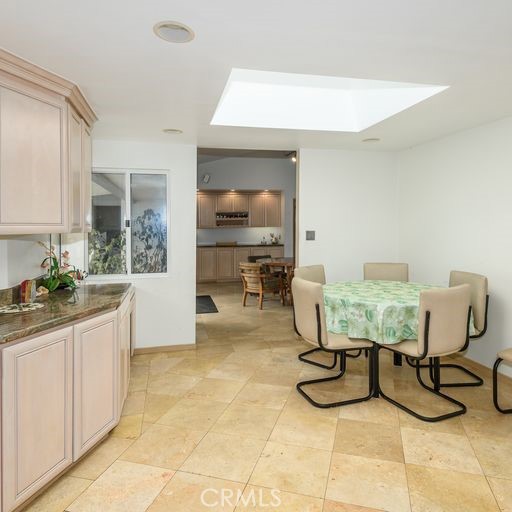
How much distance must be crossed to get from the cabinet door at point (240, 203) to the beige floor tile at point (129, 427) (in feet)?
24.7

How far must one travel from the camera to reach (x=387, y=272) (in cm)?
442

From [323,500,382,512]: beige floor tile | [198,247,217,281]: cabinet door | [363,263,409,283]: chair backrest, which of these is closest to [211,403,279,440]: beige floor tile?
[323,500,382,512]: beige floor tile

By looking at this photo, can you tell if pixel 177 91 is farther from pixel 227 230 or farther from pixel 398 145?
pixel 227 230

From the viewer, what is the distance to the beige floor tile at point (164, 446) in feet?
7.70

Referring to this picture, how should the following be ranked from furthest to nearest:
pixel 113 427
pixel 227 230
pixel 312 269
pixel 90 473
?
pixel 227 230 < pixel 312 269 < pixel 113 427 < pixel 90 473

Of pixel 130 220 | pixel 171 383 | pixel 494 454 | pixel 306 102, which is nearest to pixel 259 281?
pixel 130 220

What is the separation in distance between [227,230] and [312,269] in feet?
20.5

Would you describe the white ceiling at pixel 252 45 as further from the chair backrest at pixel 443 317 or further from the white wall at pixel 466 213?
the chair backrest at pixel 443 317

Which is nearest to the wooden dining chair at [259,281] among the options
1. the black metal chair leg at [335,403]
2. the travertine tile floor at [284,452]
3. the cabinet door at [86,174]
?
the travertine tile floor at [284,452]

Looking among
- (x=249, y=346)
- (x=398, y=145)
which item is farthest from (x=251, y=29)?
(x=249, y=346)

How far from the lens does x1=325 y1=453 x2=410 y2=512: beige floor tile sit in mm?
1994

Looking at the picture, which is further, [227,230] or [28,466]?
[227,230]

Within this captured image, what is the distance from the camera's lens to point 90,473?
7.30ft

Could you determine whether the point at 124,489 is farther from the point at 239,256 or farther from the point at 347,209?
the point at 239,256
